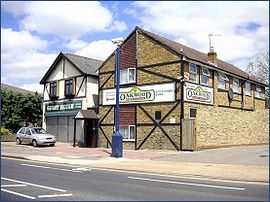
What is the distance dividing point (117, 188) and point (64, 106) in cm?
2550

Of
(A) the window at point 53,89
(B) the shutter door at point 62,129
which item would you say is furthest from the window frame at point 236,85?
(A) the window at point 53,89

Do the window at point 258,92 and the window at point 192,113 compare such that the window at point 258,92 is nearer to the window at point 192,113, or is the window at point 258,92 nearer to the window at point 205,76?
the window at point 205,76

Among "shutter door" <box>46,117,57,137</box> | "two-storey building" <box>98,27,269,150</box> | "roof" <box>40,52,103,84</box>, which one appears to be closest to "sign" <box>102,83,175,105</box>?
"two-storey building" <box>98,27,269,150</box>

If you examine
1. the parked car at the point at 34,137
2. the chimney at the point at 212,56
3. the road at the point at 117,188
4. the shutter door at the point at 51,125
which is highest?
the chimney at the point at 212,56

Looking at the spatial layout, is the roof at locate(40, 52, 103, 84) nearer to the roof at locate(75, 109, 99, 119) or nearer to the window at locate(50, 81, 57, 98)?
the window at locate(50, 81, 57, 98)

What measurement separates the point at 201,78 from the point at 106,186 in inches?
685

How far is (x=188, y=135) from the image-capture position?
24.2 meters

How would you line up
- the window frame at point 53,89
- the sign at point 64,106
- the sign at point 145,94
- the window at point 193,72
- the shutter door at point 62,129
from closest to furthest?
1. the sign at point 145,94
2. the window at point 193,72
3. the sign at point 64,106
4. the shutter door at point 62,129
5. the window frame at point 53,89

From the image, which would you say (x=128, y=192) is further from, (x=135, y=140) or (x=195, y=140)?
(x=135, y=140)

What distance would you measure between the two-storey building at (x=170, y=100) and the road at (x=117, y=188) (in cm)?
1182

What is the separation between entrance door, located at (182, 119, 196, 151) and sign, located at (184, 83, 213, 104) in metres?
1.74

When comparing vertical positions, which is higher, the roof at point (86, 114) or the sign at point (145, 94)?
the sign at point (145, 94)

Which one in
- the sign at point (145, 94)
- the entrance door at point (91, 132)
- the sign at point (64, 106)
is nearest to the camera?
the sign at point (145, 94)

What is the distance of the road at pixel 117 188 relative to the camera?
30.8ft
